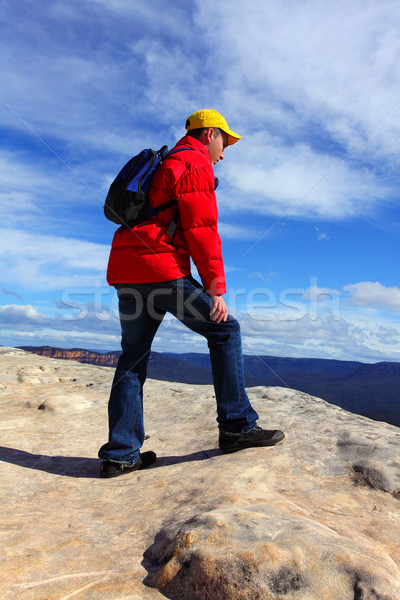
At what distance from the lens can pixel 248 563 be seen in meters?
1.47

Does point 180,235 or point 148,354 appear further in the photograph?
point 148,354

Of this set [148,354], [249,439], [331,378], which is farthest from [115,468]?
[331,378]

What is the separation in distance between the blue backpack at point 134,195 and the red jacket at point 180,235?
0.05m

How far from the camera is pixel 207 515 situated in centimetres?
187

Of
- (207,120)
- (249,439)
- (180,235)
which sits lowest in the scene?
(249,439)

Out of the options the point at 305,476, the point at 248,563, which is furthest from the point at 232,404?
the point at 248,563

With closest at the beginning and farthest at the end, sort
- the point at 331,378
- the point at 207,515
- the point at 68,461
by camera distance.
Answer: the point at 207,515 → the point at 68,461 → the point at 331,378

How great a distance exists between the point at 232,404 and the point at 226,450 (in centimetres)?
41

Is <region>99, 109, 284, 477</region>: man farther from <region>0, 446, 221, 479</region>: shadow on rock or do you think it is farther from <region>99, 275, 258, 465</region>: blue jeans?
<region>0, 446, 221, 479</region>: shadow on rock

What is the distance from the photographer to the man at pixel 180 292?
295 centimetres

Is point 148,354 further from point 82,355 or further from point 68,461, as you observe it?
point 82,355

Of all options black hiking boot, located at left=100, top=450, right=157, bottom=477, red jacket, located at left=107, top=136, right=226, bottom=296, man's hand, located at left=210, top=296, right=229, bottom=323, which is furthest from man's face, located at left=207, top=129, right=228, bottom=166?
black hiking boot, located at left=100, top=450, right=157, bottom=477

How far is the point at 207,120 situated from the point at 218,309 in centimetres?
163

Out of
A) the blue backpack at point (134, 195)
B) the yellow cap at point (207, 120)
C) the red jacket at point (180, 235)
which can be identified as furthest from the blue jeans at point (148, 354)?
the yellow cap at point (207, 120)
